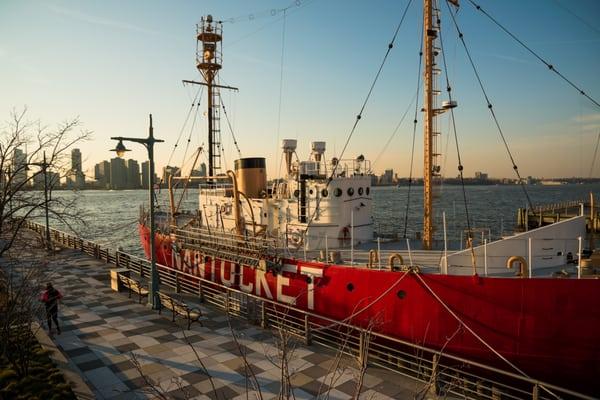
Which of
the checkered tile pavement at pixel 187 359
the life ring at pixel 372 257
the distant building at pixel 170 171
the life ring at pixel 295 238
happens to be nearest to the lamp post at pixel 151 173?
the checkered tile pavement at pixel 187 359

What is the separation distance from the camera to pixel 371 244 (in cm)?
1850

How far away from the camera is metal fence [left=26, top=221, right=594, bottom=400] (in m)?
7.55

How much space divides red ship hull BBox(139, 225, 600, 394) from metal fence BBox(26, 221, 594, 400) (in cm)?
52

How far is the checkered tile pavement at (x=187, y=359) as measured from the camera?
893 centimetres

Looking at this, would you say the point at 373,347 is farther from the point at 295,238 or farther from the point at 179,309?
the point at 179,309

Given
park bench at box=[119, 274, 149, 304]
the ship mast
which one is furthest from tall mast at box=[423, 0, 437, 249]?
park bench at box=[119, 274, 149, 304]

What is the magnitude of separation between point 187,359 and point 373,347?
6.14 meters

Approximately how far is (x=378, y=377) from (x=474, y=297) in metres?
3.54

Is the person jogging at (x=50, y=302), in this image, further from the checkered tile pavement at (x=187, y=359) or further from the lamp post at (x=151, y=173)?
the lamp post at (x=151, y=173)

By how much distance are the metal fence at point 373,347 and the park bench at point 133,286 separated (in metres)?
1.27

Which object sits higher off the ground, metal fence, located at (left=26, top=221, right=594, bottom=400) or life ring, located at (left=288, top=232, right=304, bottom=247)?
life ring, located at (left=288, top=232, right=304, bottom=247)

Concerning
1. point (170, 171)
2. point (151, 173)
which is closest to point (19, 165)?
point (151, 173)

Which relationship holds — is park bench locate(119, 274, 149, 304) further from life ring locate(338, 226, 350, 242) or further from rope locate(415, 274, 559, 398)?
rope locate(415, 274, 559, 398)

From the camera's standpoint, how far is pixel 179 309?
13.7m
